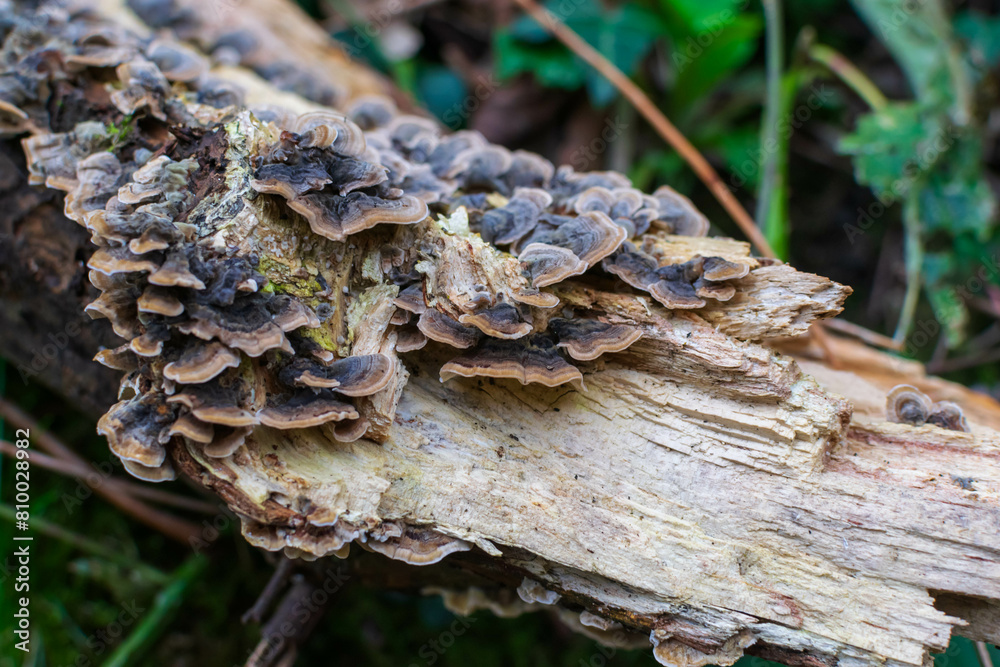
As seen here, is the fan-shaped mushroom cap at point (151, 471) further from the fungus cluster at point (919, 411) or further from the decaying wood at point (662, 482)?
the fungus cluster at point (919, 411)

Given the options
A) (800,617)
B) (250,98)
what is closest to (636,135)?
(250,98)

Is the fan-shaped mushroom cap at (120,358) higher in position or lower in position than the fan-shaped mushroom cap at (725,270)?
lower

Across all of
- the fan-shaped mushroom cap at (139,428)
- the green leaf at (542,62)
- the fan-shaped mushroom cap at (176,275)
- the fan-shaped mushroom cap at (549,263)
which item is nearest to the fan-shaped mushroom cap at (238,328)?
the fan-shaped mushroom cap at (176,275)

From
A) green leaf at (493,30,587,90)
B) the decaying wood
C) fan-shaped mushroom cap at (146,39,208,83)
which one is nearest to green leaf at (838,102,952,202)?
green leaf at (493,30,587,90)

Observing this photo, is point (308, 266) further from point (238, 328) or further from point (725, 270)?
point (725, 270)

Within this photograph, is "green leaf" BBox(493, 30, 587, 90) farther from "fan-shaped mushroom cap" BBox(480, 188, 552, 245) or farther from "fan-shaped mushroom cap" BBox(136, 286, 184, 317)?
"fan-shaped mushroom cap" BBox(136, 286, 184, 317)

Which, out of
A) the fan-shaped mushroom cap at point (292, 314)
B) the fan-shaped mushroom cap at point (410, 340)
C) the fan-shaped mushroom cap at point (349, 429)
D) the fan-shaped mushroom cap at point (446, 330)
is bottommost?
the fan-shaped mushroom cap at point (349, 429)

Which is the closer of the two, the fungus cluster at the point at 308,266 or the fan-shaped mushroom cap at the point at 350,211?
the fungus cluster at the point at 308,266
